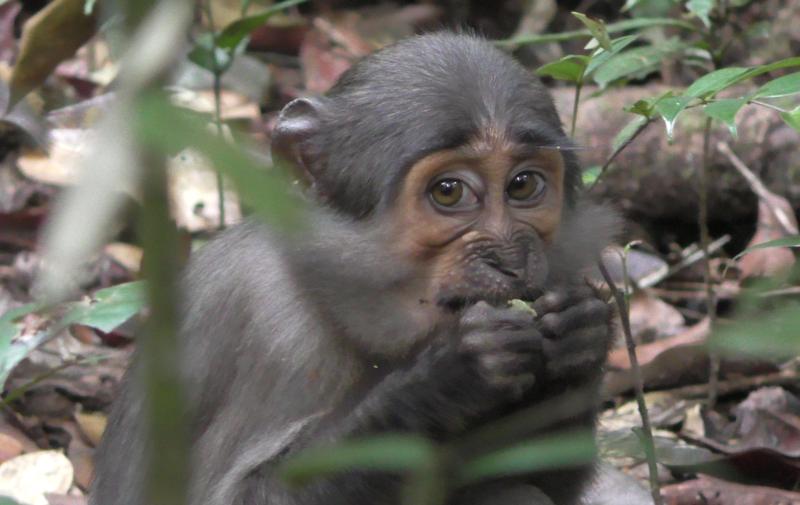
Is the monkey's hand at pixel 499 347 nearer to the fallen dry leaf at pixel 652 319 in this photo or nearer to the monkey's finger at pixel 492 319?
the monkey's finger at pixel 492 319

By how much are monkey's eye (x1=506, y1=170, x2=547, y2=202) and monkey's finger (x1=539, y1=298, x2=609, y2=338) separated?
0.43 m

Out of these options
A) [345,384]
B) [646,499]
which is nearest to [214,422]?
[345,384]

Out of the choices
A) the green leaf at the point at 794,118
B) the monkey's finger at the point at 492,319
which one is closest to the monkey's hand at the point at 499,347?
the monkey's finger at the point at 492,319

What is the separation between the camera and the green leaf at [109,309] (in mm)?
4980

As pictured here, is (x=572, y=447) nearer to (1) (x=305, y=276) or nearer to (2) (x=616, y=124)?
(1) (x=305, y=276)

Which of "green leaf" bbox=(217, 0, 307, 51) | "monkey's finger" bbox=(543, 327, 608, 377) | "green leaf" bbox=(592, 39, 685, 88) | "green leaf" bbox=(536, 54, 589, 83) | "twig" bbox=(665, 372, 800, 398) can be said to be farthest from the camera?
"twig" bbox=(665, 372, 800, 398)

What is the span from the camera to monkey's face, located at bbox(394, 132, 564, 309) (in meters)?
3.85

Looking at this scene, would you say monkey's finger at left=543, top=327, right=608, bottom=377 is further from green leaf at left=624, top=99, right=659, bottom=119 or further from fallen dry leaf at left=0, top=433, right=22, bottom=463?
fallen dry leaf at left=0, top=433, right=22, bottom=463

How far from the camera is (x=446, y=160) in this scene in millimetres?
4043

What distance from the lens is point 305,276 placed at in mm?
4176

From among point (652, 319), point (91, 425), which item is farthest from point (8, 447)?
point (652, 319)

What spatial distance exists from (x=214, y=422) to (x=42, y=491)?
4.12ft

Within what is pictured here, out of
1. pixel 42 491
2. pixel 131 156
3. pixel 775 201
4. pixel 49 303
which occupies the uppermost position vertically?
pixel 131 156

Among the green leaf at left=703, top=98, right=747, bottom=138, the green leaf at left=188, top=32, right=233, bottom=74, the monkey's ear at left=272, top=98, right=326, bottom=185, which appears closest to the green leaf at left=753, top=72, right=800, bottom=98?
the green leaf at left=703, top=98, right=747, bottom=138
